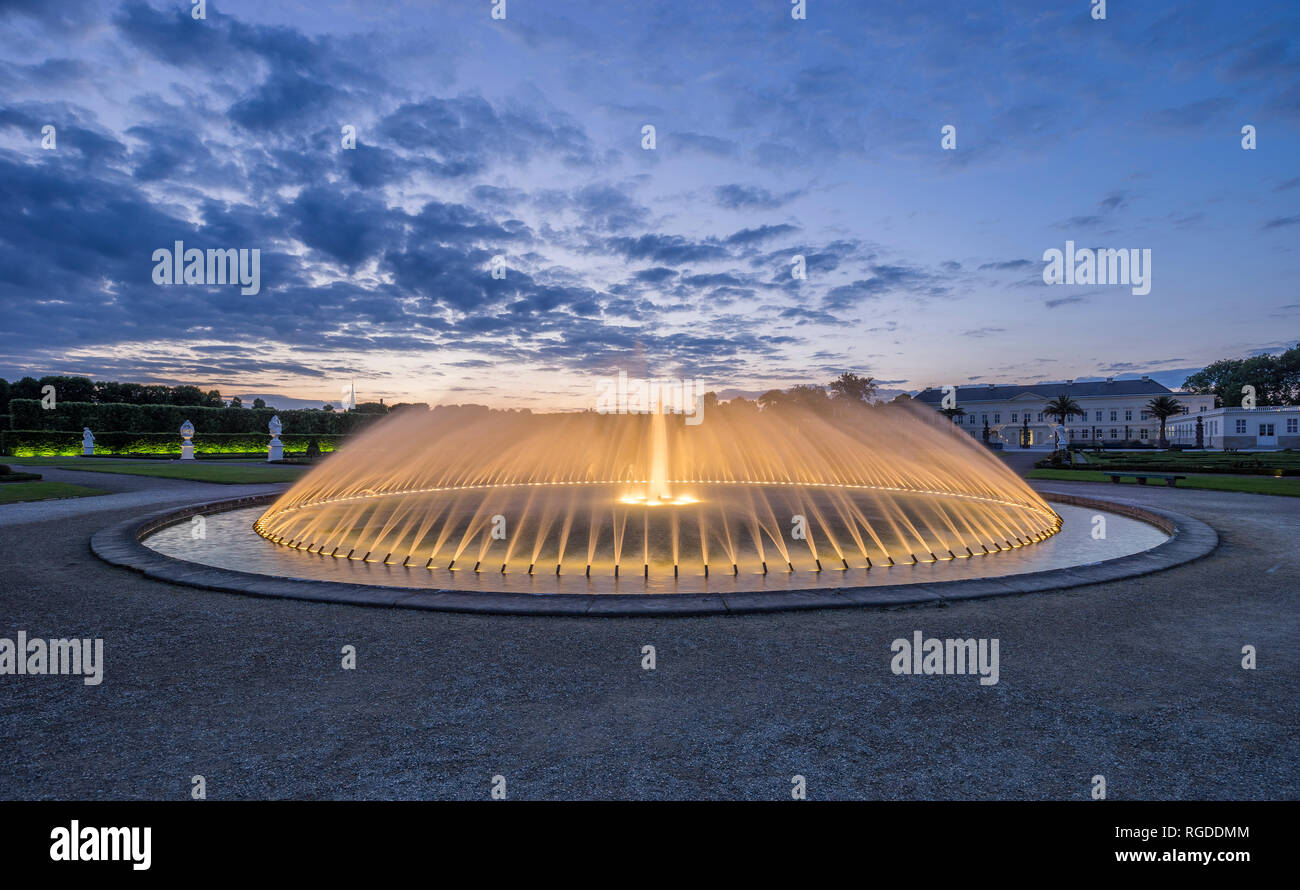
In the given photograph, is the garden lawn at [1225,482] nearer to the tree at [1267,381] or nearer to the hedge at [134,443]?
the hedge at [134,443]

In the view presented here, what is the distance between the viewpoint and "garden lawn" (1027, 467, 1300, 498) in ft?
80.2

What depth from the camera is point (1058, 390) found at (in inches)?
5625

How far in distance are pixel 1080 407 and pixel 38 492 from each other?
161 meters

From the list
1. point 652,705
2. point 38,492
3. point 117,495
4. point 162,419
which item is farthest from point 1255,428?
point 162,419

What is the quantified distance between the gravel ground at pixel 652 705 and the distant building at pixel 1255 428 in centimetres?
11238

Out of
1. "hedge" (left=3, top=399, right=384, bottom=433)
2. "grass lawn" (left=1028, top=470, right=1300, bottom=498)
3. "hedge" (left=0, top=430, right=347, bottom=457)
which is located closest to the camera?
"grass lawn" (left=1028, top=470, right=1300, bottom=498)

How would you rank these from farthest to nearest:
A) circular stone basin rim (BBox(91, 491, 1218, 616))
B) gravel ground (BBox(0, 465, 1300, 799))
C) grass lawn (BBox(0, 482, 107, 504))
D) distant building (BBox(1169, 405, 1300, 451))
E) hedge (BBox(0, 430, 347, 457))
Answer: distant building (BBox(1169, 405, 1300, 451)), hedge (BBox(0, 430, 347, 457)), grass lawn (BBox(0, 482, 107, 504)), circular stone basin rim (BBox(91, 491, 1218, 616)), gravel ground (BBox(0, 465, 1300, 799))

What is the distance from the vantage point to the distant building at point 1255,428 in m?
88.5

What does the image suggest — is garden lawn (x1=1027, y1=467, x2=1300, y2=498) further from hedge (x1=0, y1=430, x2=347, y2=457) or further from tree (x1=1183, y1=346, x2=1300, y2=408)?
tree (x1=1183, y1=346, x2=1300, y2=408)

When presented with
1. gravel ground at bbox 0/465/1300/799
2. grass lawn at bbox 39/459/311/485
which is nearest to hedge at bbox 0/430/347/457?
grass lawn at bbox 39/459/311/485

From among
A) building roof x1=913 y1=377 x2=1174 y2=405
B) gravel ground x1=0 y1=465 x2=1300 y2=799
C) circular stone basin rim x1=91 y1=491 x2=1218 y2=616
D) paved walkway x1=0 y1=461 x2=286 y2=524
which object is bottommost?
gravel ground x1=0 y1=465 x2=1300 y2=799

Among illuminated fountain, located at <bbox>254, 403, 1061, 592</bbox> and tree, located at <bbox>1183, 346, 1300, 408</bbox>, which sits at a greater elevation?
tree, located at <bbox>1183, 346, 1300, 408</bbox>

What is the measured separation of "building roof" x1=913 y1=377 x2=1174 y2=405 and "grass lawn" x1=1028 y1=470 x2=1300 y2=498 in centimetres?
11006

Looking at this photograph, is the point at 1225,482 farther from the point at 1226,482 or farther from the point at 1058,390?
the point at 1058,390
